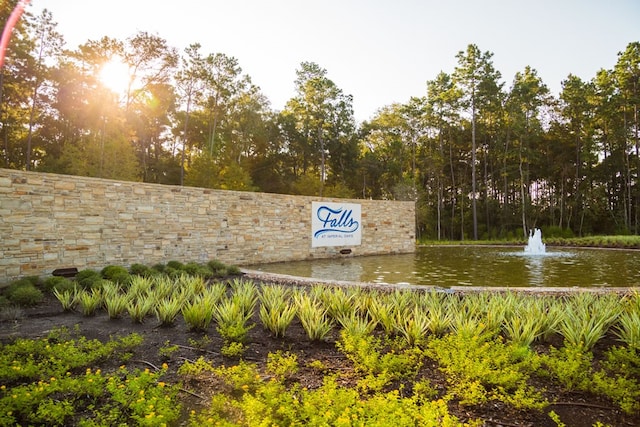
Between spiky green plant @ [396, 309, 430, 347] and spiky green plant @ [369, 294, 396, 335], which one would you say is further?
spiky green plant @ [369, 294, 396, 335]

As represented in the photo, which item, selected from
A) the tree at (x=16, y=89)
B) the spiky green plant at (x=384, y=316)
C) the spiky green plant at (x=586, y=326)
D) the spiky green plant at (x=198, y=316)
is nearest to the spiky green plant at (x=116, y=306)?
the spiky green plant at (x=198, y=316)

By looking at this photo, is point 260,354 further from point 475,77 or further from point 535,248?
point 475,77

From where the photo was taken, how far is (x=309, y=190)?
1074 inches

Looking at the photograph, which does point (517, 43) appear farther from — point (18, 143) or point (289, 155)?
point (18, 143)

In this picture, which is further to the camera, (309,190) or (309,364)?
(309,190)

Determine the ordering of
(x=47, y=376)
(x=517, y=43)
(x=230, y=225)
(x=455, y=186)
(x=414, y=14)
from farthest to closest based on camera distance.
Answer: (x=455, y=186) < (x=230, y=225) < (x=517, y=43) < (x=414, y=14) < (x=47, y=376)

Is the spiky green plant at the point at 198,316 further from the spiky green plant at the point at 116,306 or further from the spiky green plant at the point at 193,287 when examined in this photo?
the spiky green plant at the point at 193,287

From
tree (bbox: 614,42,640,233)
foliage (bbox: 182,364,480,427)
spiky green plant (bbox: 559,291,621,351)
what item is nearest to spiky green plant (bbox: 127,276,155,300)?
foliage (bbox: 182,364,480,427)

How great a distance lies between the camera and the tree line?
23.0 meters

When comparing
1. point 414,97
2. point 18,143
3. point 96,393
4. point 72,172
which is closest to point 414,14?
point 96,393

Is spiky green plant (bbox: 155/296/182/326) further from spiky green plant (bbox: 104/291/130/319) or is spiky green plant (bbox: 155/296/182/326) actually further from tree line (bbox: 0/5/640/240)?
tree line (bbox: 0/5/640/240)

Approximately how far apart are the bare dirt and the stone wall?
8.57 feet

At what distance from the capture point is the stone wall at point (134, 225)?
754 cm

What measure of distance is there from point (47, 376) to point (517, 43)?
11.2m
